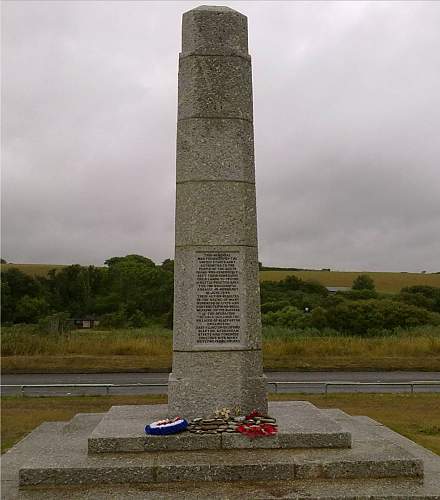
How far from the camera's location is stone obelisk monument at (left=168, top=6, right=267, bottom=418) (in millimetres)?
8414

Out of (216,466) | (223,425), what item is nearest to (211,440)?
(223,425)

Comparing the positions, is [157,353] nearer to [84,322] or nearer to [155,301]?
[84,322]

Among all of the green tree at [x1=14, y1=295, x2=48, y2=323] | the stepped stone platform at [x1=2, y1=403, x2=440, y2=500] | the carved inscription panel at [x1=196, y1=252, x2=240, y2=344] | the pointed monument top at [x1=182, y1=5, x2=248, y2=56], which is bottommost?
the stepped stone platform at [x1=2, y1=403, x2=440, y2=500]

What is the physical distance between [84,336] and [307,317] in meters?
11.0

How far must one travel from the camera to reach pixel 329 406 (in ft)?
42.5

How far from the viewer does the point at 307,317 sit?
31.2 meters

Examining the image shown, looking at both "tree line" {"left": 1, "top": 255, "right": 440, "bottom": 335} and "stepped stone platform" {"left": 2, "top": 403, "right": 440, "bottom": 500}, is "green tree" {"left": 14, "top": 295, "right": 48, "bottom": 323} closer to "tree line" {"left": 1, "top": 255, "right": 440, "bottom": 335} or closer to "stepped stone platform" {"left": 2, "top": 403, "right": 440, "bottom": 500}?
"tree line" {"left": 1, "top": 255, "right": 440, "bottom": 335}

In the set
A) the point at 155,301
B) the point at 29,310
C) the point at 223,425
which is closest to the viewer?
the point at 223,425

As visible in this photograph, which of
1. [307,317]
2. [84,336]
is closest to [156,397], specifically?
[84,336]

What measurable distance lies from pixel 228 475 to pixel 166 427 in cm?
104

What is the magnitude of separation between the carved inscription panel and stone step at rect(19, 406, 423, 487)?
153cm

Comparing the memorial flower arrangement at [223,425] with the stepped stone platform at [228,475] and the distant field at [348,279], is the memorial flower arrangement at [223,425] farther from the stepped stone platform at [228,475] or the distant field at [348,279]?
the distant field at [348,279]

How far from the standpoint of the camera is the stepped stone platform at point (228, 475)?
6633 mm

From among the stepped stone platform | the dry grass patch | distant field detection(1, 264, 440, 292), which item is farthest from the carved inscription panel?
distant field detection(1, 264, 440, 292)
